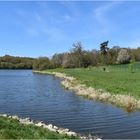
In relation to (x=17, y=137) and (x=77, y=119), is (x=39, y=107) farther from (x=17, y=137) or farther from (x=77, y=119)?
(x=17, y=137)

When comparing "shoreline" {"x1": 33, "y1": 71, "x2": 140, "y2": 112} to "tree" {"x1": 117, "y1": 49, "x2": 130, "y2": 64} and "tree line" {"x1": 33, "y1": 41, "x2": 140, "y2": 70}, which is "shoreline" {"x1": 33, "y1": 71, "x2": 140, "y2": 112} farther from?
"tree" {"x1": 117, "y1": 49, "x2": 130, "y2": 64}

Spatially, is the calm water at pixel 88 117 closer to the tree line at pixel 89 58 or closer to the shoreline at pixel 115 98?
the shoreline at pixel 115 98

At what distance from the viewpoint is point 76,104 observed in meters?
33.9

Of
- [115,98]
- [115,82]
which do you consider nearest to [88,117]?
[115,98]

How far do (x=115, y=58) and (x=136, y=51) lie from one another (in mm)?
26707

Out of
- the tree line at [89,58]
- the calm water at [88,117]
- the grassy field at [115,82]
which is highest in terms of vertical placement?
the tree line at [89,58]

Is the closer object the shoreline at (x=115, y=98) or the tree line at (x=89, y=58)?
the shoreline at (x=115, y=98)

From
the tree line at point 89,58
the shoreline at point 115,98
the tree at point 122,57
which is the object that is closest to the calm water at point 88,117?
the shoreline at point 115,98

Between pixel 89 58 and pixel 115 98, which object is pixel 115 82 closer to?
pixel 115 98

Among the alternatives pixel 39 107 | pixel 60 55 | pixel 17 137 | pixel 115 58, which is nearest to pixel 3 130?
pixel 17 137

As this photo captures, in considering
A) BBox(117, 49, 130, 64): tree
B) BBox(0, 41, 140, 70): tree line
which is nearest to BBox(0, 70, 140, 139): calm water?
BBox(0, 41, 140, 70): tree line

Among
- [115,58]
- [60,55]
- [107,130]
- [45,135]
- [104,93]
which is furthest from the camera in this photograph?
[60,55]

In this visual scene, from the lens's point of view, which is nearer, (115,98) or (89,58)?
(115,98)

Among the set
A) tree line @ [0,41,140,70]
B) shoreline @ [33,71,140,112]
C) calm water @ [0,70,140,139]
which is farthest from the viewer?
tree line @ [0,41,140,70]
